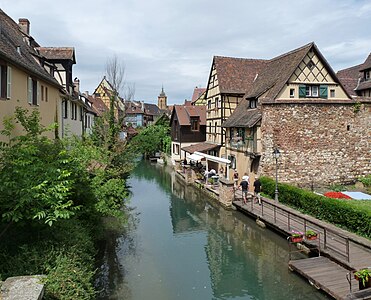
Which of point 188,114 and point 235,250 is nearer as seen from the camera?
point 235,250

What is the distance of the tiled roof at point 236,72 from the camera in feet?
94.2

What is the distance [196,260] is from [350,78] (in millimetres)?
27598

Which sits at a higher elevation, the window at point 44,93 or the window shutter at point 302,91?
the window shutter at point 302,91

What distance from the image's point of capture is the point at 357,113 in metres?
21.7

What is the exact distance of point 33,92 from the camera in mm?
14258

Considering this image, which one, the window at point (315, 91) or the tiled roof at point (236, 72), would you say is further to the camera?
the tiled roof at point (236, 72)

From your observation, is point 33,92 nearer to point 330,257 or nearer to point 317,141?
point 330,257

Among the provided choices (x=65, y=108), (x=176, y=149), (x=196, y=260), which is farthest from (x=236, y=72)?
(x=196, y=260)

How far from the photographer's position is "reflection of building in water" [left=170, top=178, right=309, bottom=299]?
10539 millimetres

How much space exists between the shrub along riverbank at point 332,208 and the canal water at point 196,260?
257 cm

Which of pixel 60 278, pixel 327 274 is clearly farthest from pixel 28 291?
pixel 327 274

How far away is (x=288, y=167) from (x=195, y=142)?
59.4ft

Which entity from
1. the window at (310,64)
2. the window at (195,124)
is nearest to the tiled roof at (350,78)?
the window at (310,64)

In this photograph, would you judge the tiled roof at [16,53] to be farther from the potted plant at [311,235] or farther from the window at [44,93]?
the potted plant at [311,235]
